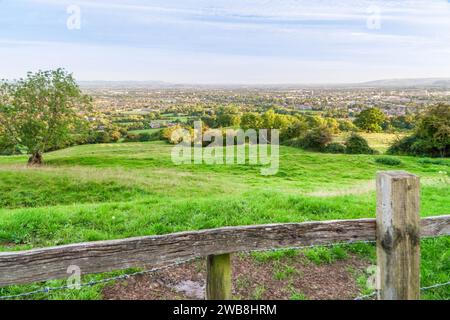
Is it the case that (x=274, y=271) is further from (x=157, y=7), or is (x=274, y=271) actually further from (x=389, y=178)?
(x=157, y=7)

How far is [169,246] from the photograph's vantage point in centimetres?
223

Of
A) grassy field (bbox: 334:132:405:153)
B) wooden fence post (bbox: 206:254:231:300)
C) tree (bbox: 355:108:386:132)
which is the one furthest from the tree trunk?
tree (bbox: 355:108:386:132)

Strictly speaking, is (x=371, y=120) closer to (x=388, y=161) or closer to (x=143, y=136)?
(x=388, y=161)

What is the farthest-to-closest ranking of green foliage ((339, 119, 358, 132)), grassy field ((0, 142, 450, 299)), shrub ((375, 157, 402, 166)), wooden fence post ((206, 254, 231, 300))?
green foliage ((339, 119, 358, 132)) < shrub ((375, 157, 402, 166)) < grassy field ((0, 142, 450, 299)) < wooden fence post ((206, 254, 231, 300))

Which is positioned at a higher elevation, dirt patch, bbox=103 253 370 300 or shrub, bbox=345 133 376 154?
dirt patch, bbox=103 253 370 300

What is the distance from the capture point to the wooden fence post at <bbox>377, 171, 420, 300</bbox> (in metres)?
2.20

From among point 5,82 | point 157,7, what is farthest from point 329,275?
point 157,7

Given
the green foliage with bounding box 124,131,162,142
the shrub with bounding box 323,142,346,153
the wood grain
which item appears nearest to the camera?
the wood grain

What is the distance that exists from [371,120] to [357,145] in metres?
12.6

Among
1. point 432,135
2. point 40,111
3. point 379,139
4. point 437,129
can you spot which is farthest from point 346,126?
point 40,111

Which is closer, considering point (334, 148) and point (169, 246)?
point (169, 246)

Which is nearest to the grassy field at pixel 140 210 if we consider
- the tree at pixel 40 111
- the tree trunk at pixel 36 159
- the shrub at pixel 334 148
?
the tree trunk at pixel 36 159

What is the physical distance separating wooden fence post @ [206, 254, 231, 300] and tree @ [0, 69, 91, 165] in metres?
31.6

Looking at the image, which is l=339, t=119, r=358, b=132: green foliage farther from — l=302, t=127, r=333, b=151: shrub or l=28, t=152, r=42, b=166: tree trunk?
l=28, t=152, r=42, b=166: tree trunk
